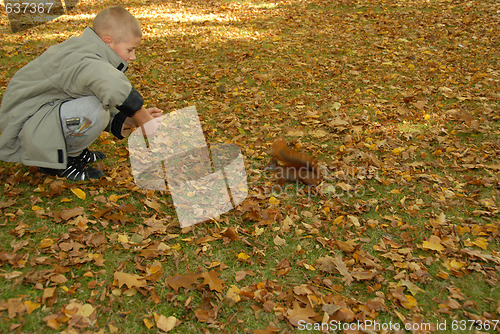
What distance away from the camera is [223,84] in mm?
5395

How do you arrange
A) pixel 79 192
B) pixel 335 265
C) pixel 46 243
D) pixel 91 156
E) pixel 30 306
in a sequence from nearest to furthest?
1. pixel 30 306
2. pixel 46 243
3. pixel 335 265
4. pixel 79 192
5. pixel 91 156

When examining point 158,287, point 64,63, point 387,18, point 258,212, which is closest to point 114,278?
point 158,287

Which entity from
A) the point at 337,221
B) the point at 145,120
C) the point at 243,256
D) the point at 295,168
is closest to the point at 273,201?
the point at 295,168

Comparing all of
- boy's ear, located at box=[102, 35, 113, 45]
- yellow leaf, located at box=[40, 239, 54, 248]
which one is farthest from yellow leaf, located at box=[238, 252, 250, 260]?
boy's ear, located at box=[102, 35, 113, 45]

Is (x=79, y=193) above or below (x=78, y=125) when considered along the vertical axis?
below

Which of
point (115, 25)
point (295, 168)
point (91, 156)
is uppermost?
point (115, 25)

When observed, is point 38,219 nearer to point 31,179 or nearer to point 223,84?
point 31,179

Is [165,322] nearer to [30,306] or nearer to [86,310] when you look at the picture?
[86,310]

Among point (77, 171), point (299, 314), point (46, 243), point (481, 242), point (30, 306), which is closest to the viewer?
point (30, 306)

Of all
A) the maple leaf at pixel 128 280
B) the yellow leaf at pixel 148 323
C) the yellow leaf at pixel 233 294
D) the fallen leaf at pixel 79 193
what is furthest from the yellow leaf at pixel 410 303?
the fallen leaf at pixel 79 193

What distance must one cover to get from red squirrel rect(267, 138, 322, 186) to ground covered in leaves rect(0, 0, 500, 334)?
0.13 metres

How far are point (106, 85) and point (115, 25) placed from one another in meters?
0.64

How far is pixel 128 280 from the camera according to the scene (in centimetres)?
233

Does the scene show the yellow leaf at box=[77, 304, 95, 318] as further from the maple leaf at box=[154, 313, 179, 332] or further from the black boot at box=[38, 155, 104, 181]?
the black boot at box=[38, 155, 104, 181]
